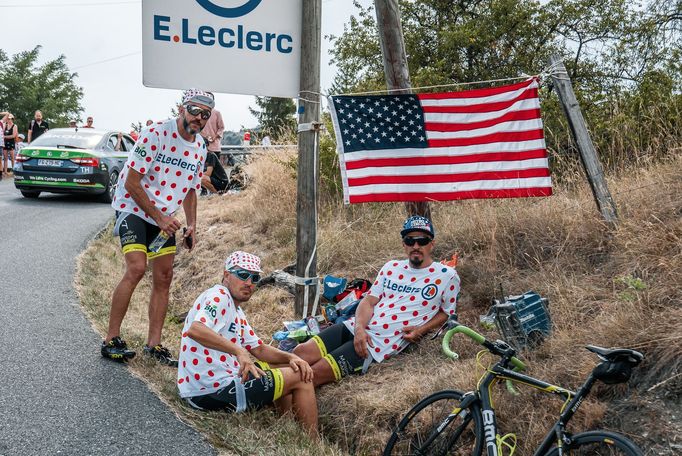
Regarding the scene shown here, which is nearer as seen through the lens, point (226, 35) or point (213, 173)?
point (226, 35)

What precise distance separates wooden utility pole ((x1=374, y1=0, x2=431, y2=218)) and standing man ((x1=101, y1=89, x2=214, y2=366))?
73.7 inches

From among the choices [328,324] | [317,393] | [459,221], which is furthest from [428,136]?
[317,393]

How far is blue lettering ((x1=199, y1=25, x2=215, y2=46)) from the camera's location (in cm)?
632

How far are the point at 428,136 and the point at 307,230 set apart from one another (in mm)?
1362

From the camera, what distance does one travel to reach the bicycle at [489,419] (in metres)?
3.27

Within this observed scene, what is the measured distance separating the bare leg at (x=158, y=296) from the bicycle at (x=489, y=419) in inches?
93.0

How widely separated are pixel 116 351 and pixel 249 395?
134 centimetres

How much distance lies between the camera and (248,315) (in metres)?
7.49

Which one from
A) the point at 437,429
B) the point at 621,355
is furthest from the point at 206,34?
the point at 621,355

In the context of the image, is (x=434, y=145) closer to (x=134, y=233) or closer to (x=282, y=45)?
(x=282, y=45)

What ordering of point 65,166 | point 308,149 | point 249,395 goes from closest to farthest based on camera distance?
point 249,395
point 308,149
point 65,166

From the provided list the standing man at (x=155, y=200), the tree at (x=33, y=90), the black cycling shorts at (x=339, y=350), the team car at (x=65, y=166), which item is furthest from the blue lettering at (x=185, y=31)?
the tree at (x=33, y=90)

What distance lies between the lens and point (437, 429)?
13.3 feet

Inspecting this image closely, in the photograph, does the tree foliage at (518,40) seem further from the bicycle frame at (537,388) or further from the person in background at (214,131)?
the bicycle frame at (537,388)
